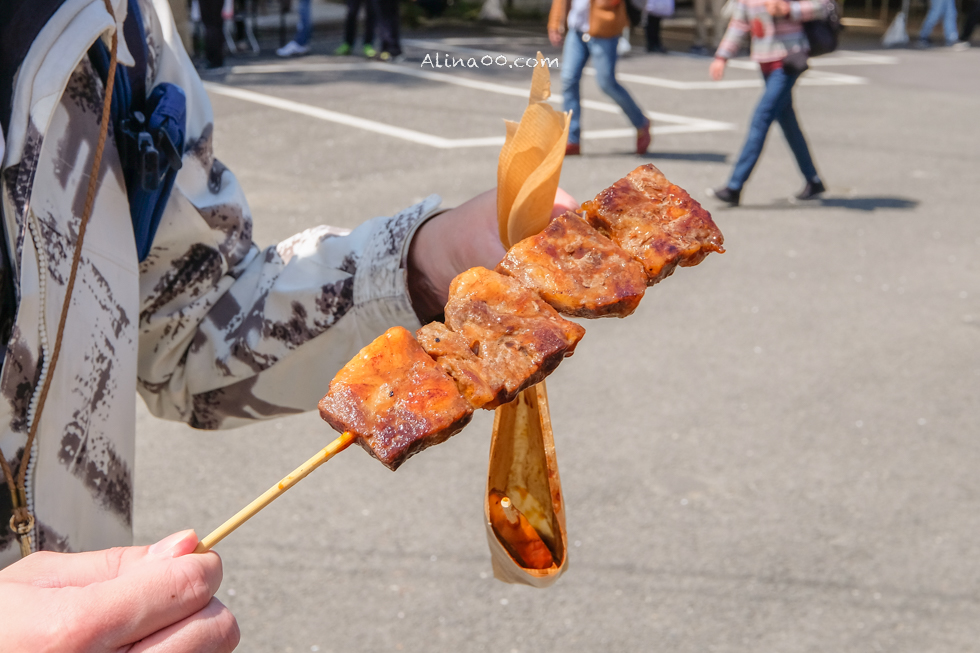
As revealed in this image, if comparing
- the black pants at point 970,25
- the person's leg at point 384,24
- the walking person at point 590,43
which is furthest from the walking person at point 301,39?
the black pants at point 970,25

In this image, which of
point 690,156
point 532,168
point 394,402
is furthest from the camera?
point 690,156

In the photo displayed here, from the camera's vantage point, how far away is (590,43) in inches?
301

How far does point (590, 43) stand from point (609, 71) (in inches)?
11.5

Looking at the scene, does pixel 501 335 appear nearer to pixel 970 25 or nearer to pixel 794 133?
pixel 794 133

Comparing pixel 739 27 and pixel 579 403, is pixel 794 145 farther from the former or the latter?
pixel 579 403

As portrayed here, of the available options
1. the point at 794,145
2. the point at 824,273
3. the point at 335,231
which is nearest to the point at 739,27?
the point at 794,145

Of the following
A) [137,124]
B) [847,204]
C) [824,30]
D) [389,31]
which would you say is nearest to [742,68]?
[389,31]

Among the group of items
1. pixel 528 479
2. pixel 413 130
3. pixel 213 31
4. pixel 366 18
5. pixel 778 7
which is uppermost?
pixel 778 7

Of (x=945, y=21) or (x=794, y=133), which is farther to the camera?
(x=945, y=21)

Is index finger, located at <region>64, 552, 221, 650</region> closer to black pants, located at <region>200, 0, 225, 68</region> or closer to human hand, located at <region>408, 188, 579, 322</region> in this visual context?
human hand, located at <region>408, 188, 579, 322</region>

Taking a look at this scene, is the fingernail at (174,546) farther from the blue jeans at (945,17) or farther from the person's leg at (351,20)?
the blue jeans at (945,17)

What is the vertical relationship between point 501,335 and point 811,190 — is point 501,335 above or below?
above

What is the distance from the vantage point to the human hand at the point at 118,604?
0.94 m

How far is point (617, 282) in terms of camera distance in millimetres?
1441
